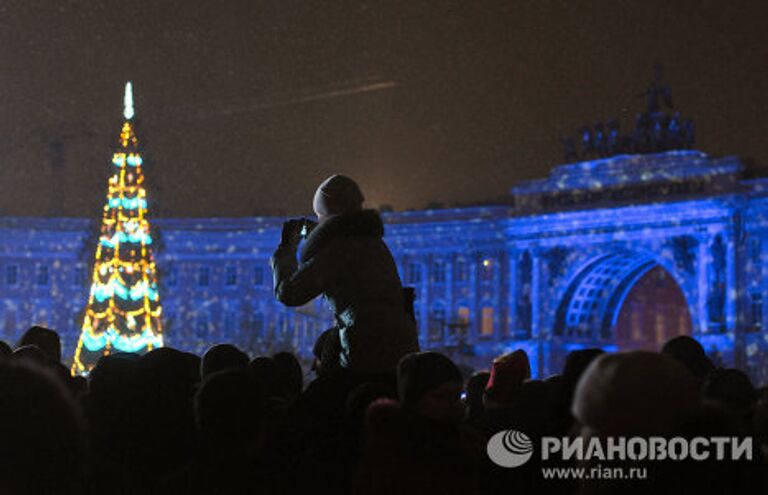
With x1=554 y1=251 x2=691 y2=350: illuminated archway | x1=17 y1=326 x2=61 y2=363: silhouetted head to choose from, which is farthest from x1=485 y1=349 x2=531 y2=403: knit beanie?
x1=554 y1=251 x2=691 y2=350: illuminated archway

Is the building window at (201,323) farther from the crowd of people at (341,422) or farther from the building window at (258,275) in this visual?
the crowd of people at (341,422)

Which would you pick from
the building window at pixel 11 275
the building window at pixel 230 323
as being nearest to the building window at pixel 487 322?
the building window at pixel 230 323

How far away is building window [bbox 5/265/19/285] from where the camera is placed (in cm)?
9481

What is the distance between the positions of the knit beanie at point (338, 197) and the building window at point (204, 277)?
8534 cm

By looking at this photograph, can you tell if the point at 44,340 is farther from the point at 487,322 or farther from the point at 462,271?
the point at 462,271

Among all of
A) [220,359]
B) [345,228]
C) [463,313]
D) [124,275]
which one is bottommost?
[220,359]

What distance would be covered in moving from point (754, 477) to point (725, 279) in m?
70.6

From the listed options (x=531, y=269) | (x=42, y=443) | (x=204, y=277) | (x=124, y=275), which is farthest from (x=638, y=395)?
(x=204, y=277)

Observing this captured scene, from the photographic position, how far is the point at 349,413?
8.38 m

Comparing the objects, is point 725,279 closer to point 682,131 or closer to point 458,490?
point 682,131

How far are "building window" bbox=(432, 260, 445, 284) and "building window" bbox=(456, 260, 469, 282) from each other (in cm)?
107

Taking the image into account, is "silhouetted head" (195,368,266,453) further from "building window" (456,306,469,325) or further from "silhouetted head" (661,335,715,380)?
"building window" (456,306,469,325)

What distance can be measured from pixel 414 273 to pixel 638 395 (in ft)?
276

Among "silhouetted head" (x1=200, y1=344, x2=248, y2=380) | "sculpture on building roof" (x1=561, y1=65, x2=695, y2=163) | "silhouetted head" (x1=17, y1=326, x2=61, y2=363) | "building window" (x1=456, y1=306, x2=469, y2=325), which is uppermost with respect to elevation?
"sculpture on building roof" (x1=561, y1=65, x2=695, y2=163)
